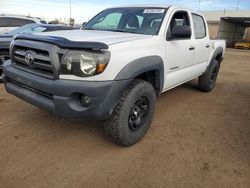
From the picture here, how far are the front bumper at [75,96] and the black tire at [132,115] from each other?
191mm

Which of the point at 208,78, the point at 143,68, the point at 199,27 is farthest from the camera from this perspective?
the point at 208,78

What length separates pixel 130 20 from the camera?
377 cm

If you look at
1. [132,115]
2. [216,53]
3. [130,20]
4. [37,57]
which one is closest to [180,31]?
[130,20]

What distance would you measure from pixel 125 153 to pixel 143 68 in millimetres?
1087

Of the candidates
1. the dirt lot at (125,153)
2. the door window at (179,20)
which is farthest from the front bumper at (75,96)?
the door window at (179,20)

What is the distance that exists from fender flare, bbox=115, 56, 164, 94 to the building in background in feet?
96.7

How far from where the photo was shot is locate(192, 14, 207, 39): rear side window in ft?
14.8

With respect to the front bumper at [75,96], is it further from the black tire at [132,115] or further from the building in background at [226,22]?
the building in background at [226,22]

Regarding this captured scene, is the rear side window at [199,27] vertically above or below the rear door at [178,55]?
above

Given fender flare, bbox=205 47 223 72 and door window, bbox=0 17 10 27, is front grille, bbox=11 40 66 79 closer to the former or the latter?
fender flare, bbox=205 47 223 72

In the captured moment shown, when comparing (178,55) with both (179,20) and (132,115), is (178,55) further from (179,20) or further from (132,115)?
(132,115)

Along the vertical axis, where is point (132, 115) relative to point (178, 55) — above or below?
below

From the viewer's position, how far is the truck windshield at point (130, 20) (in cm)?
343

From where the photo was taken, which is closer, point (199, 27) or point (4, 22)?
point (199, 27)
